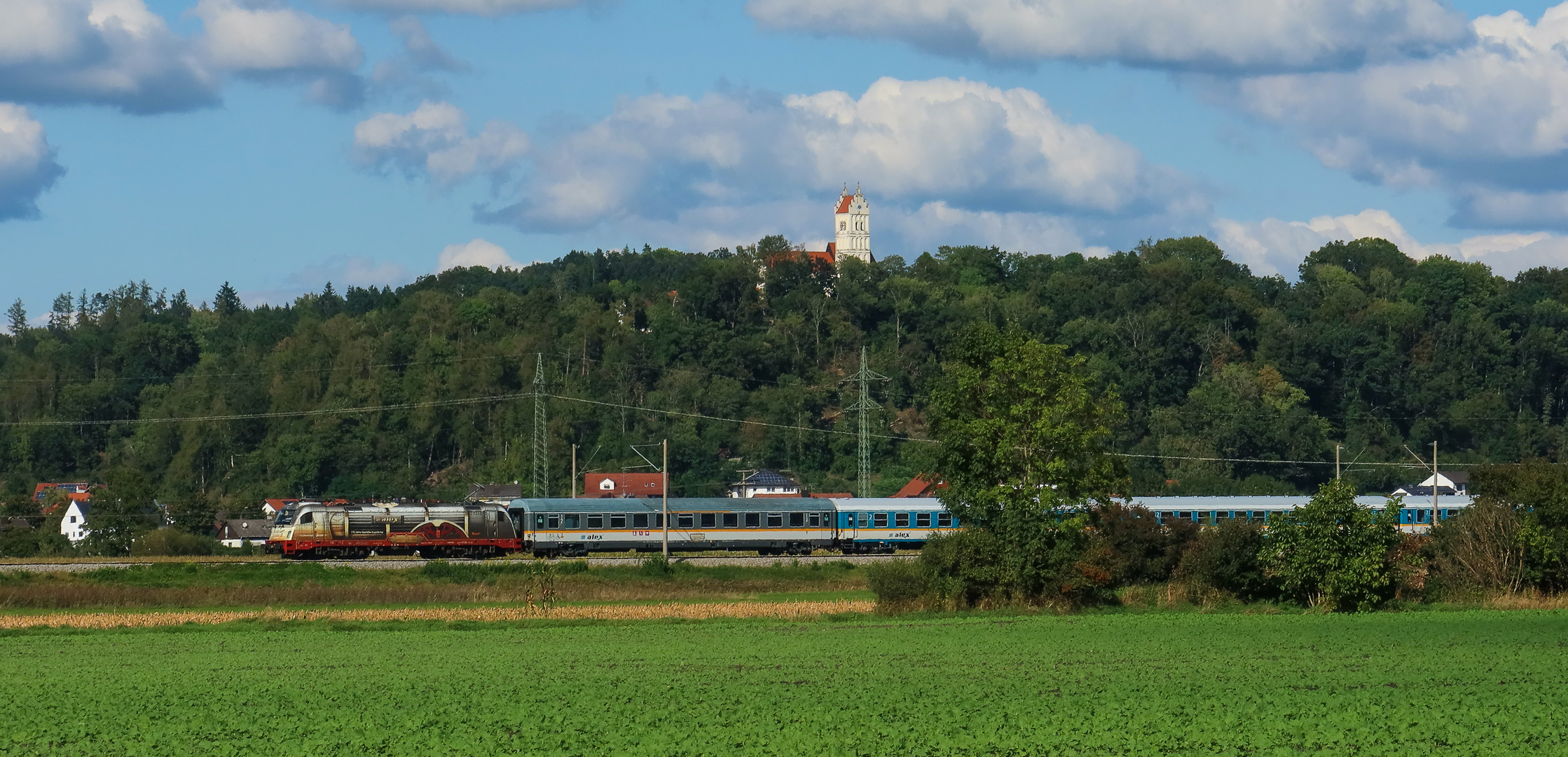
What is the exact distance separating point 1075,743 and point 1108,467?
31124 millimetres

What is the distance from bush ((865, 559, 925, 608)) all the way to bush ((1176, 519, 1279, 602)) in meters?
7.80

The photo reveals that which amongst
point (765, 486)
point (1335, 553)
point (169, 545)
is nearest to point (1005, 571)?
point (1335, 553)

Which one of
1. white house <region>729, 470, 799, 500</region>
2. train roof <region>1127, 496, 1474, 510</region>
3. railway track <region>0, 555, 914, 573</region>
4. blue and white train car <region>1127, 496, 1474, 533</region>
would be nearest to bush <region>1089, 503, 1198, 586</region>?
railway track <region>0, 555, 914, 573</region>

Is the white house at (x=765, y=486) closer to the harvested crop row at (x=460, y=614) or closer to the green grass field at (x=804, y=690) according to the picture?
the harvested crop row at (x=460, y=614)

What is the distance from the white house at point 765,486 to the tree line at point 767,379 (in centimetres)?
690

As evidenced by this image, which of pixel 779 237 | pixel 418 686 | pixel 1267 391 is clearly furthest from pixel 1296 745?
pixel 779 237

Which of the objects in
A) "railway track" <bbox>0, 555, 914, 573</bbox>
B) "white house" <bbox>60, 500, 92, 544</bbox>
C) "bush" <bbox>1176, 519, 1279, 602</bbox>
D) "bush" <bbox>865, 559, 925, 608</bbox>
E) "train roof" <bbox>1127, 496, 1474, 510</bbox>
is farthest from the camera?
"white house" <bbox>60, 500, 92, 544</bbox>

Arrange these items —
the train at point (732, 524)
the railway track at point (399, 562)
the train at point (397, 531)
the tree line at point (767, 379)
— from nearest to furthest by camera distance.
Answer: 1. the railway track at point (399, 562)
2. the train at point (397, 531)
3. the train at point (732, 524)
4. the tree line at point (767, 379)

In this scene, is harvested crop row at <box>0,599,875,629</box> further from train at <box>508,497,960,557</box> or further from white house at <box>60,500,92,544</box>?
white house at <box>60,500,92,544</box>

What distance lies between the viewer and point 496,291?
14700 cm

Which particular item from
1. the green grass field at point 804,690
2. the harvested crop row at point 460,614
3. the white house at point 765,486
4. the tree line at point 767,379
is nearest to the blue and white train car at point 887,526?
the harvested crop row at point 460,614

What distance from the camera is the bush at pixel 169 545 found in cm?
7344

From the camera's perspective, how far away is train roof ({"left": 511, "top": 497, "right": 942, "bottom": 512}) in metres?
63.9

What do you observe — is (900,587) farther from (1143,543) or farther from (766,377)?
(766,377)
